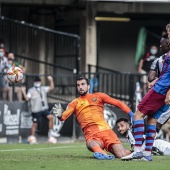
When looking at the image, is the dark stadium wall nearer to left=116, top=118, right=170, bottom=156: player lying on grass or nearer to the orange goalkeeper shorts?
left=116, top=118, right=170, bottom=156: player lying on grass

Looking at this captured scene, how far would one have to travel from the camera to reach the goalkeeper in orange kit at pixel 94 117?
48.0ft

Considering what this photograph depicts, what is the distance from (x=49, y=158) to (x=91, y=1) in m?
16.5

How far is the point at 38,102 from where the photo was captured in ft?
84.2

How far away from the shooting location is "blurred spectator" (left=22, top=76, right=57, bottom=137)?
25406 millimetres

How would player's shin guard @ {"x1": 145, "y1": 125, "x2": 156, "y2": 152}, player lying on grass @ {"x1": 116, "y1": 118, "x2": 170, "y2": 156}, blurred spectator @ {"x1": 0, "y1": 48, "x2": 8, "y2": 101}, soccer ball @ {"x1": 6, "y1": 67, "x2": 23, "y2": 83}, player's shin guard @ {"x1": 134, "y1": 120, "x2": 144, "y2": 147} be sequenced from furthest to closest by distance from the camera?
blurred spectator @ {"x1": 0, "y1": 48, "x2": 8, "y2": 101}
soccer ball @ {"x1": 6, "y1": 67, "x2": 23, "y2": 83}
player lying on grass @ {"x1": 116, "y1": 118, "x2": 170, "y2": 156}
player's shin guard @ {"x1": 145, "y1": 125, "x2": 156, "y2": 152}
player's shin guard @ {"x1": 134, "y1": 120, "x2": 144, "y2": 147}

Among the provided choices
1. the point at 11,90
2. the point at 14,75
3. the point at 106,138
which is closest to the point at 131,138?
the point at 106,138

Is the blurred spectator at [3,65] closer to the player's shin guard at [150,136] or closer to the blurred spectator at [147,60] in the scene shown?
the blurred spectator at [147,60]

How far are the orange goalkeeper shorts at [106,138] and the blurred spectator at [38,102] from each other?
1030cm

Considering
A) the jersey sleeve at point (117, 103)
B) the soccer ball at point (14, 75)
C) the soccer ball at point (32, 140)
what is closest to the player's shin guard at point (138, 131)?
the jersey sleeve at point (117, 103)

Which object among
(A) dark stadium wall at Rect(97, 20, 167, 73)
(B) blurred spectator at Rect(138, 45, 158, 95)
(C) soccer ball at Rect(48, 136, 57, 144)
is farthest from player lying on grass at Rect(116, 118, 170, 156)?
(A) dark stadium wall at Rect(97, 20, 167, 73)

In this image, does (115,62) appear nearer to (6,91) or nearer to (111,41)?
(111,41)

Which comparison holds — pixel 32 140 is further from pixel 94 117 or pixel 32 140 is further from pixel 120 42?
pixel 120 42

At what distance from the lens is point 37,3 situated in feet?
95.3

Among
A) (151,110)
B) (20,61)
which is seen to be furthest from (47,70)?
→ (151,110)
